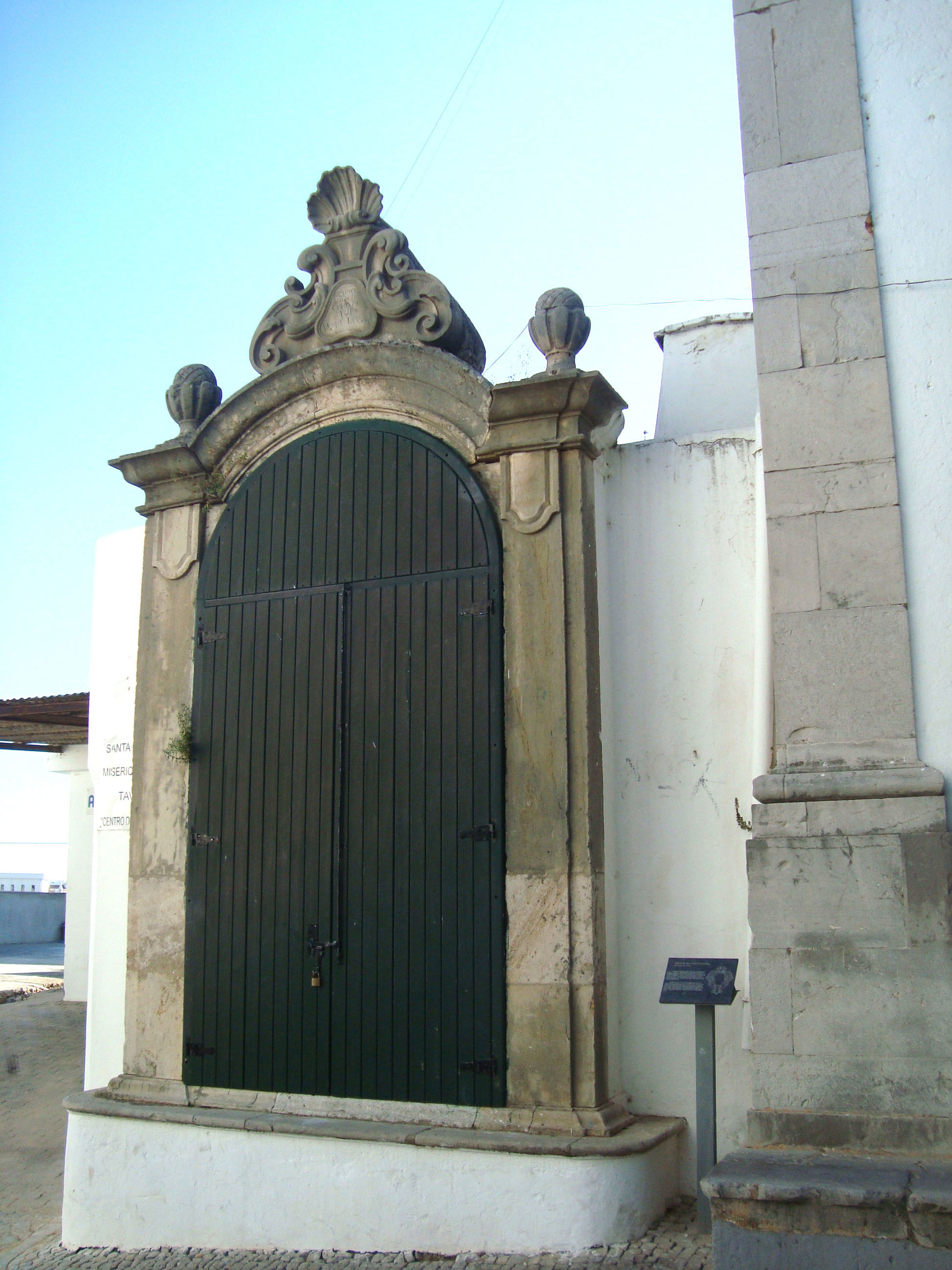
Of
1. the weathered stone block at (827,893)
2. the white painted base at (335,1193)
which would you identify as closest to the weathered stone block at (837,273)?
the weathered stone block at (827,893)

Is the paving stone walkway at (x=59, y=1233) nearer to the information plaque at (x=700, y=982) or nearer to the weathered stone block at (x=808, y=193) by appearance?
the information plaque at (x=700, y=982)

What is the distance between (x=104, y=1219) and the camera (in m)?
6.01

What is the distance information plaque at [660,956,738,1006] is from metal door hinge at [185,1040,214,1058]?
2.57 meters

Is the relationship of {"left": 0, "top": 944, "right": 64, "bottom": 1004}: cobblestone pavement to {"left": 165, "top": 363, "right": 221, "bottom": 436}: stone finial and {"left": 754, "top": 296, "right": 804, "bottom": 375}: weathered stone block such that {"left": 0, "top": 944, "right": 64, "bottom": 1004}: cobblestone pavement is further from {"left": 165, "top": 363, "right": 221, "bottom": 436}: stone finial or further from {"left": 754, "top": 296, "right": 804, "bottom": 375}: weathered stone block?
{"left": 754, "top": 296, "right": 804, "bottom": 375}: weathered stone block

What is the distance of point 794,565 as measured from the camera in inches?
178

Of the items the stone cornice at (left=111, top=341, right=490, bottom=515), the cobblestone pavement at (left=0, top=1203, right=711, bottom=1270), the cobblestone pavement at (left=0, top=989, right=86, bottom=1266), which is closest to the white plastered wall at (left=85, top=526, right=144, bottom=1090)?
the stone cornice at (left=111, top=341, right=490, bottom=515)

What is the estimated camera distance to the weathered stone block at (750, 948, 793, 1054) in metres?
4.09

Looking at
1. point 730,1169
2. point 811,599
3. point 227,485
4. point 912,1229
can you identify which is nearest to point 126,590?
point 227,485

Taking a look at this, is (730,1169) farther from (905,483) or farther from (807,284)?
(807,284)

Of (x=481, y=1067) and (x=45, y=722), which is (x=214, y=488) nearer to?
(x=481, y=1067)

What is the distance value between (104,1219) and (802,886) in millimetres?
4173

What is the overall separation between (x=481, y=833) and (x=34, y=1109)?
4894mm

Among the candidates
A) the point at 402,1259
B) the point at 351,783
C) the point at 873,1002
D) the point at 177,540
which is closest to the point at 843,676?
the point at 873,1002

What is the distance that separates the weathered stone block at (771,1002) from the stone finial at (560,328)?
3.11 m
